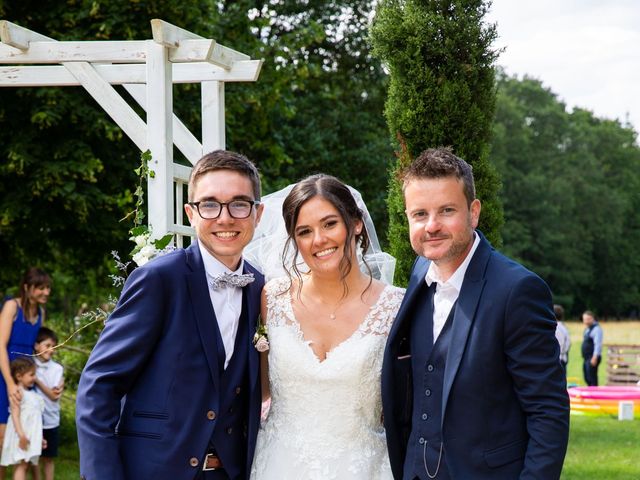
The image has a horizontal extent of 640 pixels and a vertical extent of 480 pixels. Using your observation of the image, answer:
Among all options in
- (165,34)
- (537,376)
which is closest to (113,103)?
(165,34)

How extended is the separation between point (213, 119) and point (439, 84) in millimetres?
1505

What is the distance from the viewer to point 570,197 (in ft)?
173

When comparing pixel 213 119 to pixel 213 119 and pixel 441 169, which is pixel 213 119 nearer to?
pixel 213 119

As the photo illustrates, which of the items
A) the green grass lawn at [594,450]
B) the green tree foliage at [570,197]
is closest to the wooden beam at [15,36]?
the green grass lawn at [594,450]

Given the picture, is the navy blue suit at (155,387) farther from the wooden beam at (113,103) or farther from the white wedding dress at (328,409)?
the wooden beam at (113,103)

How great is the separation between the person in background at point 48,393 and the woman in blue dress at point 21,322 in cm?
13

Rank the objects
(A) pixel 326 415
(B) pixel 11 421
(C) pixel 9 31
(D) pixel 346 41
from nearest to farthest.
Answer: (A) pixel 326 415
(C) pixel 9 31
(B) pixel 11 421
(D) pixel 346 41

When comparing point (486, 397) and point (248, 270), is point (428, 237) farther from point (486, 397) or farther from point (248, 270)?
point (248, 270)

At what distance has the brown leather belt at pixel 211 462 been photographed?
11.3 feet

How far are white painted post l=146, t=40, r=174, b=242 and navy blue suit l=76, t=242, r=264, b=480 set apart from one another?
1.74 metres

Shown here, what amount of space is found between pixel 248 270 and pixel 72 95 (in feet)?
22.5

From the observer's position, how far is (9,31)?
18.2 ft

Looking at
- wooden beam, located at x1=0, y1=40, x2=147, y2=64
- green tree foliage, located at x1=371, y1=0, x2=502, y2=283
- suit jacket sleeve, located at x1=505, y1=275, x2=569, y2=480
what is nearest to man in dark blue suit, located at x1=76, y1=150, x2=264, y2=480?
suit jacket sleeve, located at x1=505, y1=275, x2=569, y2=480

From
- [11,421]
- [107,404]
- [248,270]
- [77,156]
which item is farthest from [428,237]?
[77,156]
